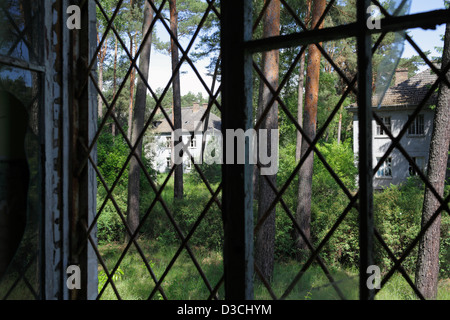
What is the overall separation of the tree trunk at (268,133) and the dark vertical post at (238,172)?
20.1 ft

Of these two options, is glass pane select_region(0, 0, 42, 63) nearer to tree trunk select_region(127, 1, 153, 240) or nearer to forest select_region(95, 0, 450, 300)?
forest select_region(95, 0, 450, 300)

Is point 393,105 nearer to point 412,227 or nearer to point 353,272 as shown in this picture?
point 412,227

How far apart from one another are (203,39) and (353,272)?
8.69m

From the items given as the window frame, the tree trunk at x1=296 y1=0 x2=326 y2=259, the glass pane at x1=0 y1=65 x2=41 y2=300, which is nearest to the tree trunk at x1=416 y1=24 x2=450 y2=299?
the tree trunk at x1=296 y1=0 x2=326 y2=259

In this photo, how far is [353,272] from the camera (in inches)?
323

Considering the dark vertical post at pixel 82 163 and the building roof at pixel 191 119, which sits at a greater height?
the building roof at pixel 191 119

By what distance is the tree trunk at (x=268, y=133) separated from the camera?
7.02 metres

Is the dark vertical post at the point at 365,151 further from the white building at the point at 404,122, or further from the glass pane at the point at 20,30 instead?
the white building at the point at 404,122

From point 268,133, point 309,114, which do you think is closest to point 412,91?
point 309,114

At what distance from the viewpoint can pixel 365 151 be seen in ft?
2.54

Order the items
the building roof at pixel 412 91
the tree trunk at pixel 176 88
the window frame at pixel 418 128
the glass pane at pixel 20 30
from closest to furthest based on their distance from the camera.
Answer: the glass pane at pixel 20 30
the tree trunk at pixel 176 88
the building roof at pixel 412 91
the window frame at pixel 418 128

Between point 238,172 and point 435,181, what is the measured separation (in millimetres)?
5976

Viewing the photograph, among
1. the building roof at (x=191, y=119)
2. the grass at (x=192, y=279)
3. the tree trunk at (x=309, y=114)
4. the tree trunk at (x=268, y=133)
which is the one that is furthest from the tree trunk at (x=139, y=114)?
the building roof at (x=191, y=119)

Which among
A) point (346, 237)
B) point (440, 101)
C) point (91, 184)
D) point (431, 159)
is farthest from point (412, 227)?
point (91, 184)
